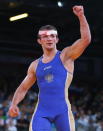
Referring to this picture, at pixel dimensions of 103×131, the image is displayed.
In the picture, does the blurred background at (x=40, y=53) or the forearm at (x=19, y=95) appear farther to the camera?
the blurred background at (x=40, y=53)

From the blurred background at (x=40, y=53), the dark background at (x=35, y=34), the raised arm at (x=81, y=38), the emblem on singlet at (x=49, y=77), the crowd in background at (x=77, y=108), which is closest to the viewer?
the raised arm at (x=81, y=38)

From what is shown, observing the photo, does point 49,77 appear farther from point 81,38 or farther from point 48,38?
point 81,38

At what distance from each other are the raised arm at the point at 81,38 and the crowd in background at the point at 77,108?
4.14 m

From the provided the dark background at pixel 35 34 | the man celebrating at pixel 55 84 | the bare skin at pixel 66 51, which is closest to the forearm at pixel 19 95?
the bare skin at pixel 66 51

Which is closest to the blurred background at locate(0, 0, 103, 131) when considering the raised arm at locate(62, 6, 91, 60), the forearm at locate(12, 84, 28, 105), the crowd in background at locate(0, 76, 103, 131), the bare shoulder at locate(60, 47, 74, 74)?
the crowd in background at locate(0, 76, 103, 131)

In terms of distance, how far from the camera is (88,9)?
58.4ft

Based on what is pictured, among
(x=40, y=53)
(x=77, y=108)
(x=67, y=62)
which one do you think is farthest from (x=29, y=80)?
(x=40, y=53)

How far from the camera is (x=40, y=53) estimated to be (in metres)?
21.9

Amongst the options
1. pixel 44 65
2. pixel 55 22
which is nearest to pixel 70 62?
pixel 44 65

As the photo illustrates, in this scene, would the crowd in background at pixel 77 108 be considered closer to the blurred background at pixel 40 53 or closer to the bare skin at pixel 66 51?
the blurred background at pixel 40 53

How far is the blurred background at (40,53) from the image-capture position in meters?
17.0

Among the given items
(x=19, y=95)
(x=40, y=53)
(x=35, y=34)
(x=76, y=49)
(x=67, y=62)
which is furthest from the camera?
(x=40, y=53)

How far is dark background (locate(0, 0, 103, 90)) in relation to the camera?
59.1ft

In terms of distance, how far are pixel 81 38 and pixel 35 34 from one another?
1352cm
